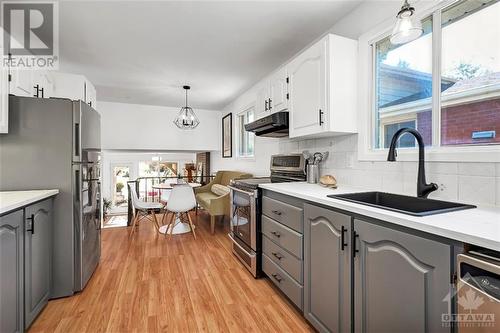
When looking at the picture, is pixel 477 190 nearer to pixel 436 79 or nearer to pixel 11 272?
pixel 436 79

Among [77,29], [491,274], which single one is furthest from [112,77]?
[491,274]

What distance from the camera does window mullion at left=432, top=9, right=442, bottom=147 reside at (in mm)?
1504

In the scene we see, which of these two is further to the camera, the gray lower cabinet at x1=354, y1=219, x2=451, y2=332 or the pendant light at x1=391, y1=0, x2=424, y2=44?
the pendant light at x1=391, y1=0, x2=424, y2=44

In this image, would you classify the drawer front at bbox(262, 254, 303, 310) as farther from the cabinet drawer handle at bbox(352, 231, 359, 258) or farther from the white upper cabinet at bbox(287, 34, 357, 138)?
the white upper cabinet at bbox(287, 34, 357, 138)

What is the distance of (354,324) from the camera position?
1258mm

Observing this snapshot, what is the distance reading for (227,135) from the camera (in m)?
5.53

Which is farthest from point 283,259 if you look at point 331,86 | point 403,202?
point 331,86

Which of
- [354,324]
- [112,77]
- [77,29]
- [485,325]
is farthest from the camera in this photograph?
[112,77]

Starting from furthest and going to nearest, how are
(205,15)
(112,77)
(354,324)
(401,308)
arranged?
(112,77)
(205,15)
(354,324)
(401,308)

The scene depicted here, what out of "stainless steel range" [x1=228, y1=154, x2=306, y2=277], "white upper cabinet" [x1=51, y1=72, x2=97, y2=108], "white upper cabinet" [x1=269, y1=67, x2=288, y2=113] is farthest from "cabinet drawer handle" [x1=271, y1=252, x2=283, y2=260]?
"white upper cabinet" [x1=51, y1=72, x2=97, y2=108]

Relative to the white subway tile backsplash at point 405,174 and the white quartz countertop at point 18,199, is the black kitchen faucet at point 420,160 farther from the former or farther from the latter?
the white quartz countertop at point 18,199

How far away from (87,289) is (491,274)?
2.68 m

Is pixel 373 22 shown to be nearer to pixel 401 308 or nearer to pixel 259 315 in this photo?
pixel 401 308

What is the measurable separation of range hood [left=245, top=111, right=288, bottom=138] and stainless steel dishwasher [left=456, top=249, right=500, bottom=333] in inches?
73.8
